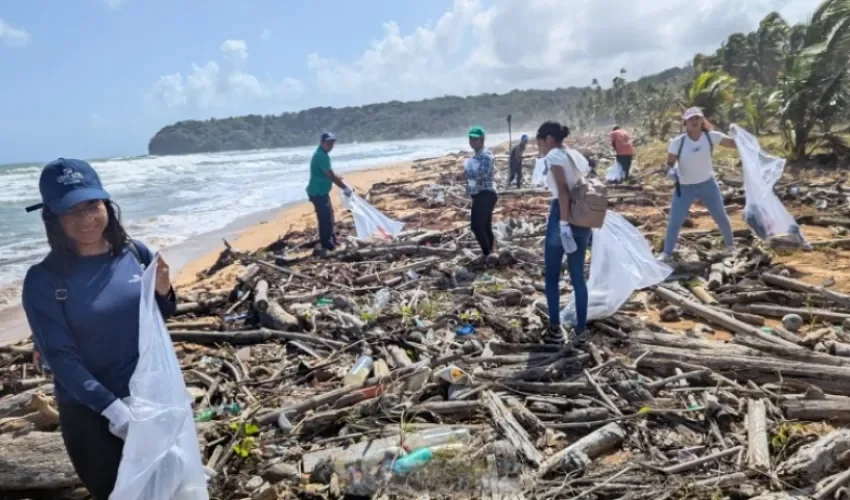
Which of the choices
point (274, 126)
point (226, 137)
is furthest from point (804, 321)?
point (274, 126)

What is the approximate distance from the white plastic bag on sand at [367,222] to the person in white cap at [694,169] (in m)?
4.31

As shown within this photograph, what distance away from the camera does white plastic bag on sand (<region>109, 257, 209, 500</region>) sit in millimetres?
2047

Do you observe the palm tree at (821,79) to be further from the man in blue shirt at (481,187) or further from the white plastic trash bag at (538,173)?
the man in blue shirt at (481,187)

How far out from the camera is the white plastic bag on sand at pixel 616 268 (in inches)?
195

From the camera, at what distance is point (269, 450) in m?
3.51

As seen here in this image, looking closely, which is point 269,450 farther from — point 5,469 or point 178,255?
point 178,255

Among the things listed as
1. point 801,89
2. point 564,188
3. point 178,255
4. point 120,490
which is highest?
point 801,89

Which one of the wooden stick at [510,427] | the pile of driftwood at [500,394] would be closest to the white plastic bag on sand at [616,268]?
the pile of driftwood at [500,394]

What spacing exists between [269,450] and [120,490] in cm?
155

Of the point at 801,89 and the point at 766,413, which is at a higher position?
the point at 801,89

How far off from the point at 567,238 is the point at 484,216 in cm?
306

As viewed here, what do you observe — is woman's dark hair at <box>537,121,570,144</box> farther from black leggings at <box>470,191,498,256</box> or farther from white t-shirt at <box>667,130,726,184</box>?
black leggings at <box>470,191,498,256</box>

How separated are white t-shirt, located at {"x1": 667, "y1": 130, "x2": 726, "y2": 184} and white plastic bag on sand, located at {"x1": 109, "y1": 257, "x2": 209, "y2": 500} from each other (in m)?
5.99

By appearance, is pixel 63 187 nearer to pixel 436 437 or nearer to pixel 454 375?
pixel 436 437
